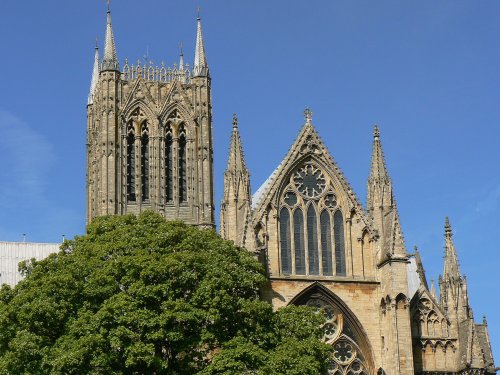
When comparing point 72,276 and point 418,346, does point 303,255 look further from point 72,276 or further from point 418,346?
point 72,276

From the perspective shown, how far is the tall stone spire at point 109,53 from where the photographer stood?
232 feet

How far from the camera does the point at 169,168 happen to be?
7006 cm

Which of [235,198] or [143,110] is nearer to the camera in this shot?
[235,198]

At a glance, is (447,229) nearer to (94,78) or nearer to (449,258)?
(449,258)

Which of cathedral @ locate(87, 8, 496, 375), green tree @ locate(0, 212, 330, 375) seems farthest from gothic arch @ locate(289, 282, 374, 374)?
green tree @ locate(0, 212, 330, 375)

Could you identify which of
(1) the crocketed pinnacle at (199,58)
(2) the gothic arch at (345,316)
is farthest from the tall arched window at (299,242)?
(1) the crocketed pinnacle at (199,58)

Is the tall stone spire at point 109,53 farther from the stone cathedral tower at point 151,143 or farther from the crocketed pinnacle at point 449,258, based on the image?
the crocketed pinnacle at point 449,258

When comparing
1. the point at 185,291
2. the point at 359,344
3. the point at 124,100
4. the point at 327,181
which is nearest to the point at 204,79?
the point at 124,100


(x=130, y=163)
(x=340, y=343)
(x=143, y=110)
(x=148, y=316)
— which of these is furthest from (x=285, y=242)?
(x=143, y=110)

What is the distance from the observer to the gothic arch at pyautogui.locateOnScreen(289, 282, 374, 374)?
173ft

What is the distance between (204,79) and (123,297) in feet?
110

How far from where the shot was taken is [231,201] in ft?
175

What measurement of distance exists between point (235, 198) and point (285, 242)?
10.9ft

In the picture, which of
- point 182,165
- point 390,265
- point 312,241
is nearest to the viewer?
point 390,265
